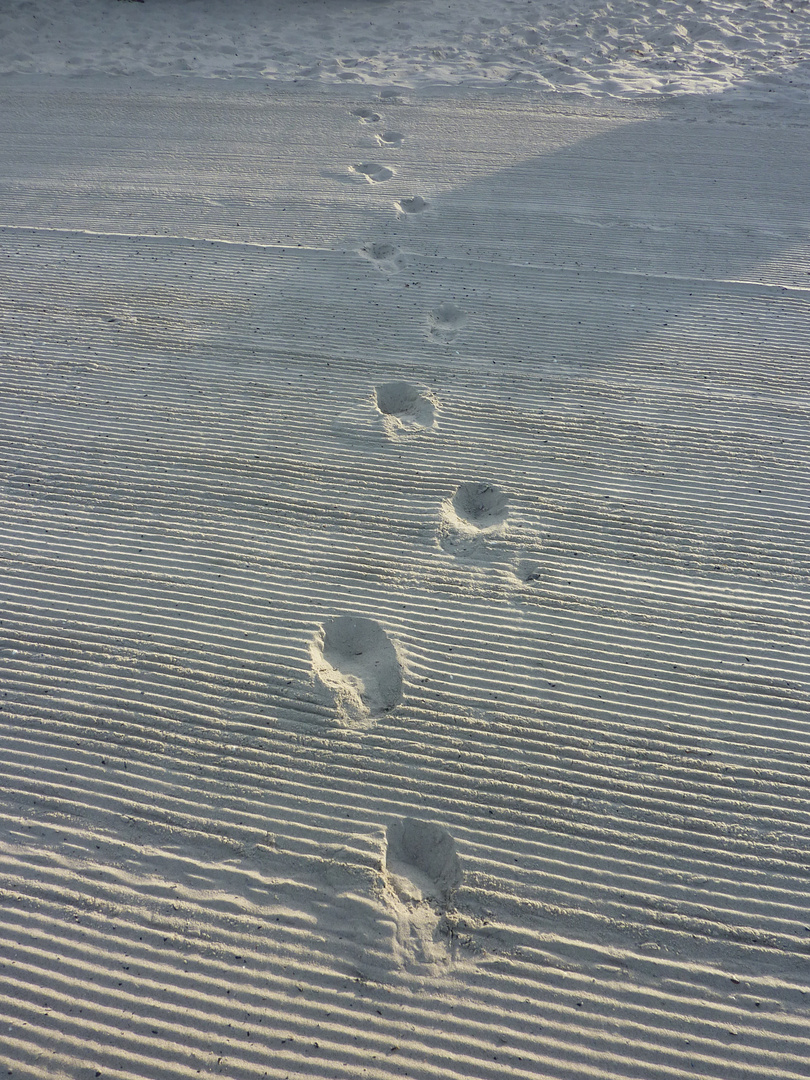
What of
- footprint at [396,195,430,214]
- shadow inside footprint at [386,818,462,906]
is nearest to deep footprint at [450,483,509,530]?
shadow inside footprint at [386,818,462,906]

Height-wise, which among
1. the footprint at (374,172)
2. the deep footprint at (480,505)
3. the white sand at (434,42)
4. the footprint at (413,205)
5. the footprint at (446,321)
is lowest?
the deep footprint at (480,505)

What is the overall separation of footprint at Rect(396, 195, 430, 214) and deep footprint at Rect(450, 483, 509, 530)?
4424 mm

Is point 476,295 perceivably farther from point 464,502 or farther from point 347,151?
point 347,151

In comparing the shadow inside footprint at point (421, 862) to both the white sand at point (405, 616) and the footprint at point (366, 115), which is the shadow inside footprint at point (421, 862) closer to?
the white sand at point (405, 616)

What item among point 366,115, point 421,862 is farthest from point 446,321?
point 366,115

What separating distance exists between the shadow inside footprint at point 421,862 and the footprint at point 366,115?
31.7 feet

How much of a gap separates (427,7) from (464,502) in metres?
12.8

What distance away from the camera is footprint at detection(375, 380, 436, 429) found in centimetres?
530

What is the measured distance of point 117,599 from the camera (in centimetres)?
408

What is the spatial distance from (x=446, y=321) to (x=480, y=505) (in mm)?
2381

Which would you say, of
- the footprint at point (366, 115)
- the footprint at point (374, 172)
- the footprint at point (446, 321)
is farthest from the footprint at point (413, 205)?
the footprint at point (366, 115)

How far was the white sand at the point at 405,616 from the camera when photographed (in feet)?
8.83

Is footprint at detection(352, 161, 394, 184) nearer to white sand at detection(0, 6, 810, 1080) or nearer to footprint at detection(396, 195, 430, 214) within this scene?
white sand at detection(0, 6, 810, 1080)

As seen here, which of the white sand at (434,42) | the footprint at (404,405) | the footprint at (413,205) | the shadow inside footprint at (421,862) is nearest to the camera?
the shadow inside footprint at (421,862)
